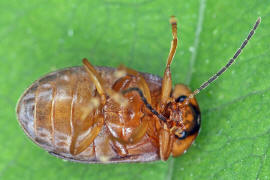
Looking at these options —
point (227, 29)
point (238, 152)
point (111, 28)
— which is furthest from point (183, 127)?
point (111, 28)

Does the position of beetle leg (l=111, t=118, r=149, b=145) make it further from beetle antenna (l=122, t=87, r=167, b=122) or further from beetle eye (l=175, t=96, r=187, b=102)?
beetle eye (l=175, t=96, r=187, b=102)

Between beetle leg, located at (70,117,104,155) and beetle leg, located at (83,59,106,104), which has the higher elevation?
beetle leg, located at (83,59,106,104)

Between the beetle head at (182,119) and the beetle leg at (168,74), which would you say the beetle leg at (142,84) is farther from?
the beetle head at (182,119)

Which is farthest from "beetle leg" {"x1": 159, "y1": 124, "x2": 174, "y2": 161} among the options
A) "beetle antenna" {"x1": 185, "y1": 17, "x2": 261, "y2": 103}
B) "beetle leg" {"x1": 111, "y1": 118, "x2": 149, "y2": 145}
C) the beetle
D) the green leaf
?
"beetle antenna" {"x1": 185, "y1": 17, "x2": 261, "y2": 103}

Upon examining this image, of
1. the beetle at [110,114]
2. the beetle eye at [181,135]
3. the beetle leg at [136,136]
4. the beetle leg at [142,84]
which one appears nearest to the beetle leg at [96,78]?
the beetle at [110,114]

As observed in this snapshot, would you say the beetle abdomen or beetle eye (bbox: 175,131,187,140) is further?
beetle eye (bbox: 175,131,187,140)

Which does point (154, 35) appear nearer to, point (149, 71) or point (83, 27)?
point (149, 71)
